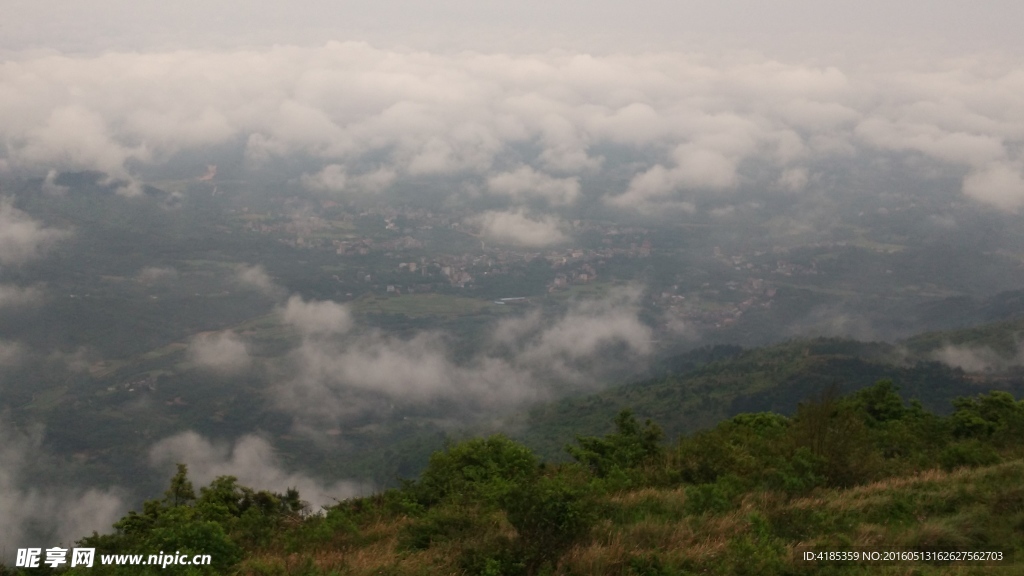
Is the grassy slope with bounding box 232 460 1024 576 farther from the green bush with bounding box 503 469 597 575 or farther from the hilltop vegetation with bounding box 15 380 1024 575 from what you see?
the green bush with bounding box 503 469 597 575

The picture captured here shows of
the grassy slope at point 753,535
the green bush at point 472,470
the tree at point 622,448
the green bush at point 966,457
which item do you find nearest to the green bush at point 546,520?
the grassy slope at point 753,535

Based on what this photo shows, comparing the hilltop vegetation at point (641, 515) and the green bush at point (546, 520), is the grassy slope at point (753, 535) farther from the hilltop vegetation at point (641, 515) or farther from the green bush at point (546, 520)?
the green bush at point (546, 520)

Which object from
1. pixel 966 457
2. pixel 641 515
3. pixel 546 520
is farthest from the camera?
pixel 966 457

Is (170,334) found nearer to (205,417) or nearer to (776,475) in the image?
(205,417)

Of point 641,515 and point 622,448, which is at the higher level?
point 622,448

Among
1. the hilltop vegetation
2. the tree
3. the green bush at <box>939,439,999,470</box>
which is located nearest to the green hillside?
the tree

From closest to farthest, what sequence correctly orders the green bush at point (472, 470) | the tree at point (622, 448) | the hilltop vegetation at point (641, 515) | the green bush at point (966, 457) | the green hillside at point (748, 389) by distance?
the hilltop vegetation at point (641, 515) < the green bush at point (472, 470) < the green bush at point (966, 457) < the tree at point (622, 448) < the green hillside at point (748, 389)

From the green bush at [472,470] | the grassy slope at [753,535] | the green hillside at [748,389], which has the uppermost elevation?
the green hillside at [748,389]

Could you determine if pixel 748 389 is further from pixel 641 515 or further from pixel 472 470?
pixel 641 515

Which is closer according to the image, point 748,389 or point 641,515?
point 641,515

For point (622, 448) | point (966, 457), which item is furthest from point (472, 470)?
point (966, 457)
